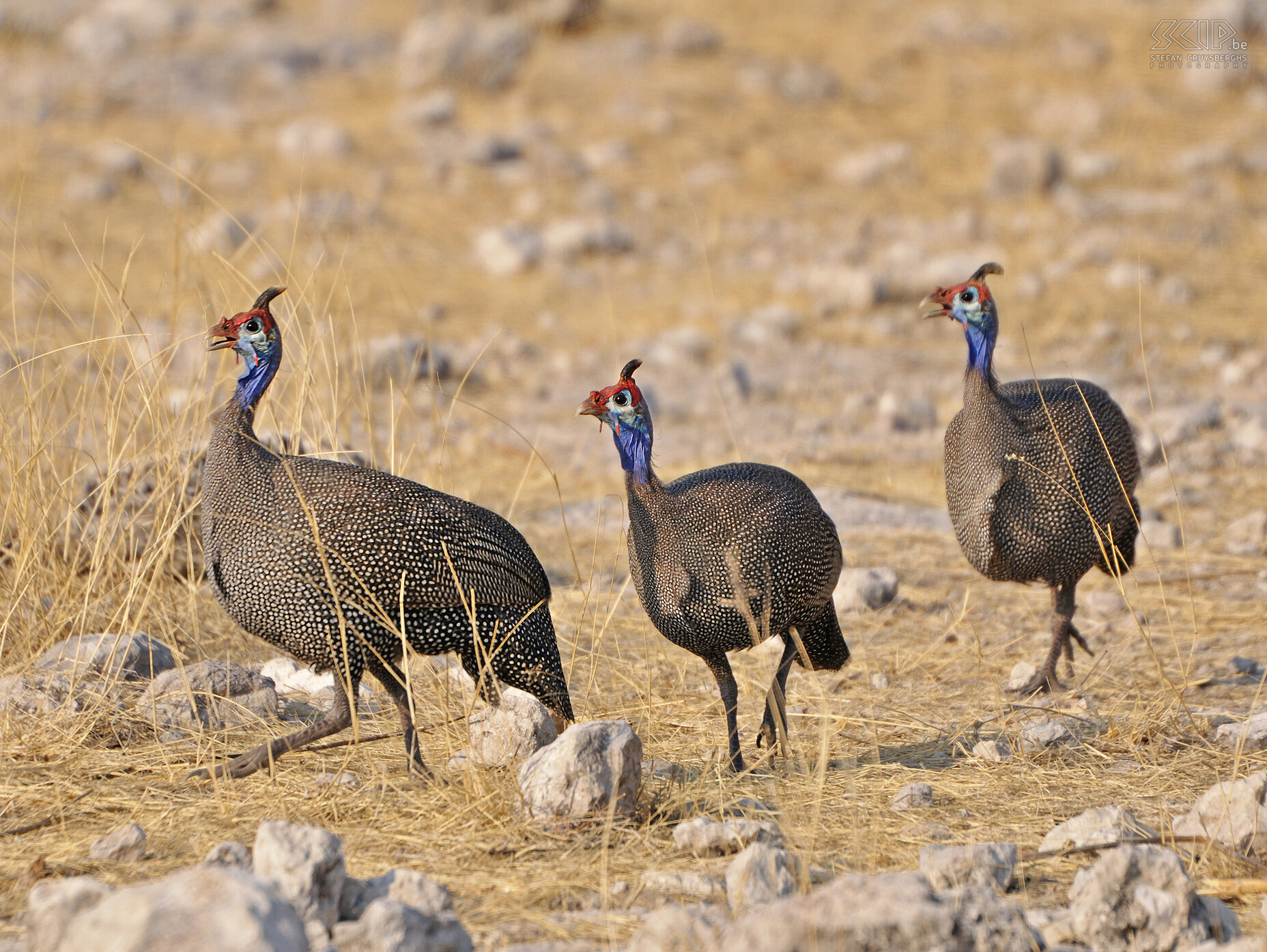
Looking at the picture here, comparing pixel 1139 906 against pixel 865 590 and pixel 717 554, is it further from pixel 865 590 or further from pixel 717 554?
pixel 865 590

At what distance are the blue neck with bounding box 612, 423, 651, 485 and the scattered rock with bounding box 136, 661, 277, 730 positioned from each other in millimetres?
1129

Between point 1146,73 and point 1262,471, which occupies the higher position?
point 1146,73

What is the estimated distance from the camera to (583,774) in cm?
302

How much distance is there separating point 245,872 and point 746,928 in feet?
2.51

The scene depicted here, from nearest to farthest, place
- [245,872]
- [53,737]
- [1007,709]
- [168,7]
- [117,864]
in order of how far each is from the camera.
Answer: [245,872] → [117,864] → [53,737] → [1007,709] → [168,7]

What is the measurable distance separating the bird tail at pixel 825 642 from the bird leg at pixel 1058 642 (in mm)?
716

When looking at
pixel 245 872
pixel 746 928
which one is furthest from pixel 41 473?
pixel 746 928

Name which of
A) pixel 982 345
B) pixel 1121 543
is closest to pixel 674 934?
pixel 982 345

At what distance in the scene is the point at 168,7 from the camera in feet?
43.4

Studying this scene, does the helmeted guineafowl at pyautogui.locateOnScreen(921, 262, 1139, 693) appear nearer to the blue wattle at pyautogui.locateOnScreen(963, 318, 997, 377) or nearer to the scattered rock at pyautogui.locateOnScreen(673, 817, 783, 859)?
the blue wattle at pyautogui.locateOnScreen(963, 318, 997, 377)

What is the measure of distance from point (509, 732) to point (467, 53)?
979 cm

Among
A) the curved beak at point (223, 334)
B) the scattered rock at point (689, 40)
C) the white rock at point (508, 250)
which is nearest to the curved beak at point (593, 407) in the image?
the curved beak at point (223, 334)

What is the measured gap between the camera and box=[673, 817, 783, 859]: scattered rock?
292 centimetres

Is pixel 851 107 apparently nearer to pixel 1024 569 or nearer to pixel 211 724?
pixel 1024 569
